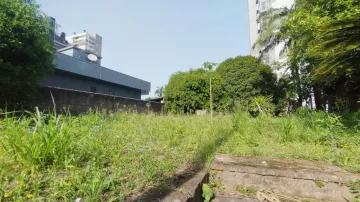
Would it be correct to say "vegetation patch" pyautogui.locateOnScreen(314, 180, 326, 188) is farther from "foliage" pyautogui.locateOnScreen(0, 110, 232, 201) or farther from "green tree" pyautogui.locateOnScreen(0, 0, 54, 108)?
"green tree" pyautogui.locateOnScreen(0, 0, 54, 108)

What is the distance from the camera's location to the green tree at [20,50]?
4672 mm

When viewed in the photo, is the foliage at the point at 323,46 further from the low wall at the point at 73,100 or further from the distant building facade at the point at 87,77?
the distant building facade at the point at 87,77

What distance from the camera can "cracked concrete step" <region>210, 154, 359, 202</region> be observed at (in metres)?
1.86

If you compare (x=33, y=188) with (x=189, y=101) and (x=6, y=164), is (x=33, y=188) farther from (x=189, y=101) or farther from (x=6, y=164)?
(x=189, y=101)

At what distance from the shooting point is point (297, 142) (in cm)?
306

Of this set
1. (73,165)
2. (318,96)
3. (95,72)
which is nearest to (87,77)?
(95,72)

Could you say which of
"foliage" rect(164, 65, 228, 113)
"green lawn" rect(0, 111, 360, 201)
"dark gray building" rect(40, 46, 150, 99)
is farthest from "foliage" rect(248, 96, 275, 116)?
"dark gray building" rect(40, 46, 150, 99)

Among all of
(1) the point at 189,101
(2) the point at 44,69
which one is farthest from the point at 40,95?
(1) the point at 189,101

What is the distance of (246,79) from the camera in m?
13.1

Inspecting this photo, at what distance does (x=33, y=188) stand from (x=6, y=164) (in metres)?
0.52

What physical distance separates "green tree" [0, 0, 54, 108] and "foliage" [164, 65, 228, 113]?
7.45m

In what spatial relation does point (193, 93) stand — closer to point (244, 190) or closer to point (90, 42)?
point (244, 190)

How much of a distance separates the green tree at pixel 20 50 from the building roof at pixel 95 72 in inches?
238

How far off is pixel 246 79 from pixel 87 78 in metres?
11.5
